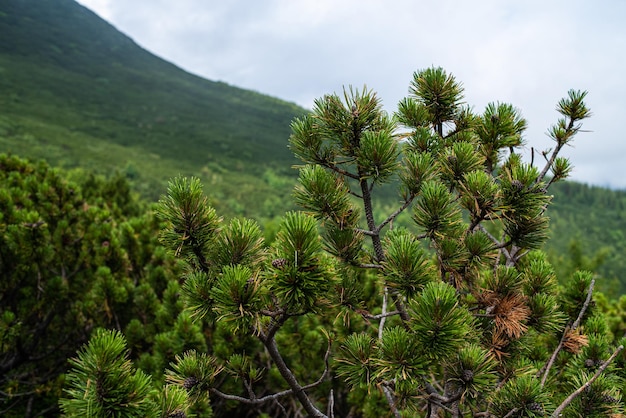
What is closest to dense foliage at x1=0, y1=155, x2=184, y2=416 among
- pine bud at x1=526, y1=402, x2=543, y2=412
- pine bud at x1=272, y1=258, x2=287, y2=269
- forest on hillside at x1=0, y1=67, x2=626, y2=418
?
forest on hillside at x1=0, y1=67, x2=626, y2=418

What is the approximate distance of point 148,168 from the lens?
48.4m

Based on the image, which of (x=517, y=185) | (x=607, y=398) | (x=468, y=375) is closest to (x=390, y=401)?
(x=468, y=375)

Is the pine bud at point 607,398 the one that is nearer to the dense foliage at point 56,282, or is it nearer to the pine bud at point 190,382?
the pine bud at point 190,382

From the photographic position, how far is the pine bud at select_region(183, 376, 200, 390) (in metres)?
1.40

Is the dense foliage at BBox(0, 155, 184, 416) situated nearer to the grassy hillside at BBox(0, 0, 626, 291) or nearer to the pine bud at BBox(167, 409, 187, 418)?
the pine bud at BBox(167, 409, 187, 418)

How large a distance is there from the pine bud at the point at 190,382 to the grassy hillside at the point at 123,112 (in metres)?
40.0

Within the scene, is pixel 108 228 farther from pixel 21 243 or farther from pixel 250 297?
pixel 250 297

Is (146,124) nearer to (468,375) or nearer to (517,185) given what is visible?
(517,185)

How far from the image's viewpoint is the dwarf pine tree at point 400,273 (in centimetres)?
122

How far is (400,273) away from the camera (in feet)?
4.39

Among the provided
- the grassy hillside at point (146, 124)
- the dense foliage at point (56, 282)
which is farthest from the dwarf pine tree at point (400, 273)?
the grassy hillside at point (146, 124)

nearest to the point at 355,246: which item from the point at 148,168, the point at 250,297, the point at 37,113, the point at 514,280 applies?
the point at 250,297

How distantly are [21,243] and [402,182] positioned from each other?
3551mm

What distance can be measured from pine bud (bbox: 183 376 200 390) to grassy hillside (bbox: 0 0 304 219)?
40.0 meters
